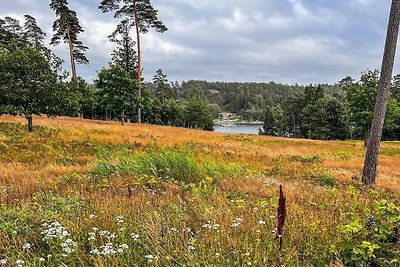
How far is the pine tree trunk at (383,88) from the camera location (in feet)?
30.1

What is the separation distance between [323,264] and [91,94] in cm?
5050

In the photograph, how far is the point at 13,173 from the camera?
8.24 metres

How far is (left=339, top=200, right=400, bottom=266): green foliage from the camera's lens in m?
3.00

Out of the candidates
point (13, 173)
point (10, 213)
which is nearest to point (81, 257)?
point (10, 213)

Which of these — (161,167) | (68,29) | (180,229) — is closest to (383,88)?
(161,167)

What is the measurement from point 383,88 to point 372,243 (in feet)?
26.0

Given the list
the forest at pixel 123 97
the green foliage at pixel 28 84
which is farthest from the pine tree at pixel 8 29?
the green foliage at pixel 28 84

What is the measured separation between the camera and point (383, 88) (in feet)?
31.5

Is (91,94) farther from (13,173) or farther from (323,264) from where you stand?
(323,264)

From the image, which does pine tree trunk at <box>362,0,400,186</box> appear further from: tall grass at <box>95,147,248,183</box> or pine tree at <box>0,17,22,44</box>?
pine tree at <box>0,17,22,44</box>

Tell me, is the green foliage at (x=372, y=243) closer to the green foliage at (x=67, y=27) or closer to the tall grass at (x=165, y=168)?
the tall grass at (x=165, y=168)

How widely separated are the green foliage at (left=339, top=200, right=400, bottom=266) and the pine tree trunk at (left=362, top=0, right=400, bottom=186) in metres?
7.38

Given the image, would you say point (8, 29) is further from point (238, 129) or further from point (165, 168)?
point (238, 129)

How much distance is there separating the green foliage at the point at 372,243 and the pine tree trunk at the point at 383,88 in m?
7.38
